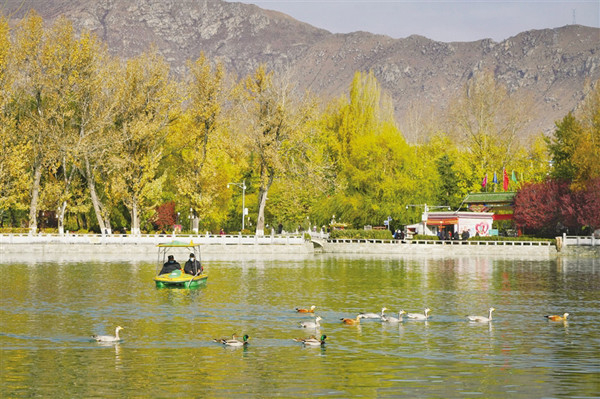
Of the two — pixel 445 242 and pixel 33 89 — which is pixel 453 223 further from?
pixel 33 89

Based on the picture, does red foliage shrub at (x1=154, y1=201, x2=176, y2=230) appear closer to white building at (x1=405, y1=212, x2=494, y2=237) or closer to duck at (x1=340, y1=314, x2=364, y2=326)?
white building at (x1=405, y1=212, x2=494, y2=237)

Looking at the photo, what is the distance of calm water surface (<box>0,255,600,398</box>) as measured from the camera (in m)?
21.1

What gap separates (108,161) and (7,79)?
11.5 metres

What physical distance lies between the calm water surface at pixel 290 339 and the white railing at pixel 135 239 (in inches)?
898

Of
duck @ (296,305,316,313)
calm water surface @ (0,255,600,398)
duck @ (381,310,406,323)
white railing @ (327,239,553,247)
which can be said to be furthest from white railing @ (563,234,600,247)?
duck @ (381,310,406,323)

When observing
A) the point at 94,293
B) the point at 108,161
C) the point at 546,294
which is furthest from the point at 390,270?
the point at 108,161

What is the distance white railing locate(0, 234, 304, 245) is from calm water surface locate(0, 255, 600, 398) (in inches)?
898

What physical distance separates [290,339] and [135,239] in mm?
50263

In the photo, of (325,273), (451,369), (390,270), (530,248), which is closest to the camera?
(451,369)

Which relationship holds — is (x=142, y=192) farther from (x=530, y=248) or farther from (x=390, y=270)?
(x=530, y=248)

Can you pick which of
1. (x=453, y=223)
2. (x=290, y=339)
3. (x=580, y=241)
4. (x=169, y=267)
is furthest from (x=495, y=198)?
(x=290, y=339)

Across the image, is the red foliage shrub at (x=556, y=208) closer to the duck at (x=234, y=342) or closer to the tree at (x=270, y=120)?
the tree at (x=270, y=120)

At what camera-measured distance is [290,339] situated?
28.1m

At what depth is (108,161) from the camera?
79312mm
